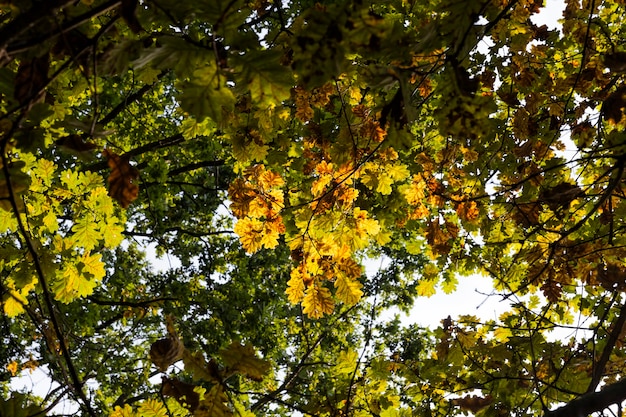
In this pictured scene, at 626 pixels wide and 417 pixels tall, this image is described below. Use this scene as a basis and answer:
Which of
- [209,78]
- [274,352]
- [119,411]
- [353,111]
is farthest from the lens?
[274,352]

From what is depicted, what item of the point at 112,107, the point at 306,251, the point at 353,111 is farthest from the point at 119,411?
the point at 112,107

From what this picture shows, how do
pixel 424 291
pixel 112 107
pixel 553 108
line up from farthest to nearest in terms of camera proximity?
pixel 112 107 → pixel 424 291 → pixel 553 108

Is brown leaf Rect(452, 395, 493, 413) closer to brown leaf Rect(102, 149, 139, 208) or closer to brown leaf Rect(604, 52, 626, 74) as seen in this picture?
brown leaf Rect(604, 52, 626, 74)

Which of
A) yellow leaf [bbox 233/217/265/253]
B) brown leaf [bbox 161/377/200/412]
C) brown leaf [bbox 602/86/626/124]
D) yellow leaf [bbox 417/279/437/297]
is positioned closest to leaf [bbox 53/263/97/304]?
yellow leaf [bbox 233/217/265/253]

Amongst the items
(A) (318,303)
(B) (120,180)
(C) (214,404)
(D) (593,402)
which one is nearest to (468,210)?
(A) (318,303)

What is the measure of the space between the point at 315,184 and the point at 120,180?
1.76m

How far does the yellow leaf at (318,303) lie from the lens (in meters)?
2.71

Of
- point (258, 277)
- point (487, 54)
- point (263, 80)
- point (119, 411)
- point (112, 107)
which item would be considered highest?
point (112, 107)

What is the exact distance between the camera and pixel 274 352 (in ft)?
24.0

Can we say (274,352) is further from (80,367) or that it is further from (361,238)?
(361,238)

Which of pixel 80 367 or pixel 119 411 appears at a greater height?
pixel 80 367

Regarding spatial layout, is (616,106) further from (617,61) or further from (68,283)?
(68,283)

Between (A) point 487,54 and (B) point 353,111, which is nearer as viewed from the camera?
(B) point 353,111

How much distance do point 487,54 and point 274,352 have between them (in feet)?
17.4
